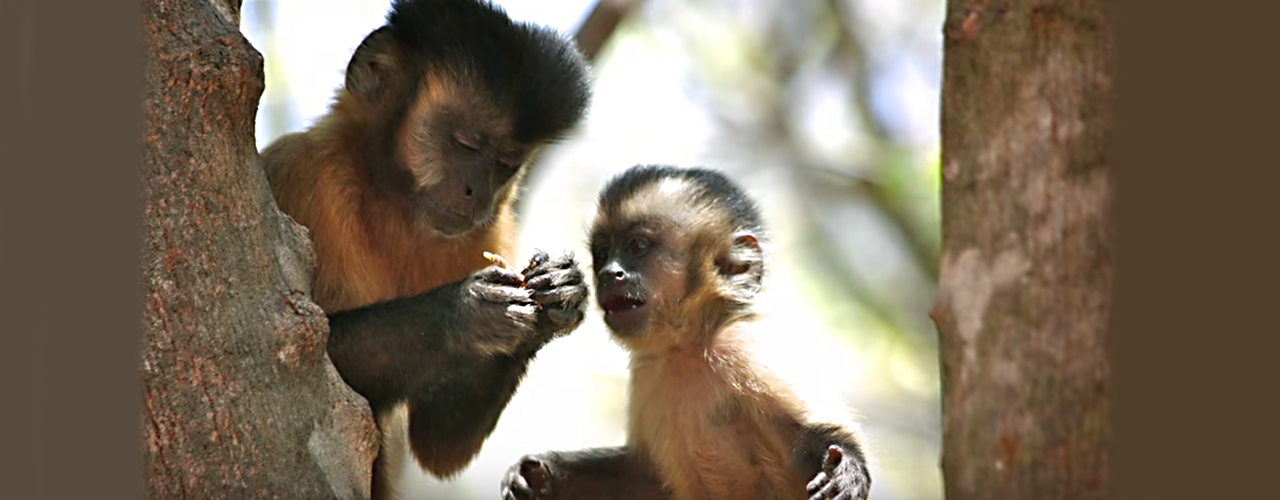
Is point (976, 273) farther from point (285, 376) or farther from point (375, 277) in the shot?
point (375, 277)

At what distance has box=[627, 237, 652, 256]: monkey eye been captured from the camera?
A: 552 cm

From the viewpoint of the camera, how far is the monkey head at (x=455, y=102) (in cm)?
526

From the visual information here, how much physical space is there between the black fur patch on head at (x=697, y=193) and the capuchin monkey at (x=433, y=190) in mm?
346

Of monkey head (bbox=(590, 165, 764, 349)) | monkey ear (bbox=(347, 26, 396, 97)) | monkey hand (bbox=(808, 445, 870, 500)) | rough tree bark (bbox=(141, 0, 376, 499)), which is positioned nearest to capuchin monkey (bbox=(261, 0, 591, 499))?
monkey ear (bbox=(347, 26, 396, 97))

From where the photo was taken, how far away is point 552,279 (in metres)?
4.99

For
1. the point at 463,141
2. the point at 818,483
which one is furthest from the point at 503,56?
the point at 818,483

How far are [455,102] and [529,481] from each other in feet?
5.00

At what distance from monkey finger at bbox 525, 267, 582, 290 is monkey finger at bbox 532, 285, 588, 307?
0.9 inches

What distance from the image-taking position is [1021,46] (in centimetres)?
290

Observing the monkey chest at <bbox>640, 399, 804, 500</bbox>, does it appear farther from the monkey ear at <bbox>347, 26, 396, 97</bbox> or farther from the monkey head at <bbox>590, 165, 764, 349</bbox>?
the monkey ear at <bbox>347, 26, 396, 97</bbox>

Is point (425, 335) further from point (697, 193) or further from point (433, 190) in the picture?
point (697, 193)

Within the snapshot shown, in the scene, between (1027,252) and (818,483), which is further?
(818,483)

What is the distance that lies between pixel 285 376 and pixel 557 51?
6.96ft

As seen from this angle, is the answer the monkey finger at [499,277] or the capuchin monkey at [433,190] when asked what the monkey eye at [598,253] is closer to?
the capuchin monkey at [433,190]
